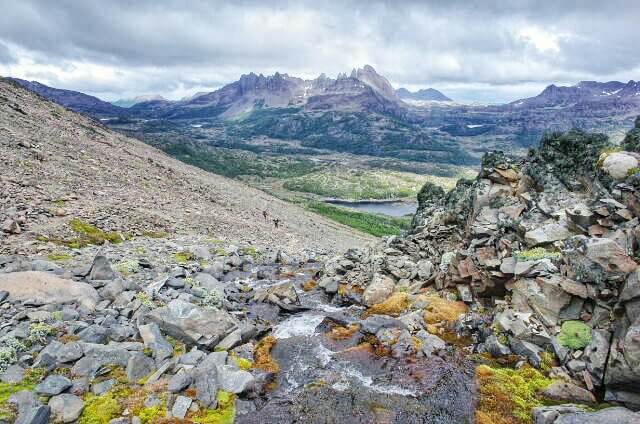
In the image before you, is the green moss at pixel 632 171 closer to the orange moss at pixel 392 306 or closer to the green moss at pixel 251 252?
the orange moss at pixel 392 306

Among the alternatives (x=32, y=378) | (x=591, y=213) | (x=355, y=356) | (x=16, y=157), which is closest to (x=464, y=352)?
(x=355, y=356)

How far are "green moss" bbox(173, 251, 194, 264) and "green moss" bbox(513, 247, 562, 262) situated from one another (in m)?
34.3

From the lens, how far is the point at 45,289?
2802 cm

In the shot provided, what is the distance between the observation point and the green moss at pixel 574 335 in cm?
2553

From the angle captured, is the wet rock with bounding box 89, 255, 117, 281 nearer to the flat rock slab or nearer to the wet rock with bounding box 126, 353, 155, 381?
the flat rock slab

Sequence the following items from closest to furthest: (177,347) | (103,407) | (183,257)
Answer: (103,407) → (177,347) → (183,257)

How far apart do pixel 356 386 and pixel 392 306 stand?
14065mm

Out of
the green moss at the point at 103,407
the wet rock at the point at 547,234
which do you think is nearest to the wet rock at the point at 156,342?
the green moss at the point at 103,407

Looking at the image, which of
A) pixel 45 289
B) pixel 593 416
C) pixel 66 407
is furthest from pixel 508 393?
pixel 45 289

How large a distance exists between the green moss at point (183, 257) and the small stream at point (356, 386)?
19.5 m

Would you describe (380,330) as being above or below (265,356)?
below

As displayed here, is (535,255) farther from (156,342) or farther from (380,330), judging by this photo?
(156,342)

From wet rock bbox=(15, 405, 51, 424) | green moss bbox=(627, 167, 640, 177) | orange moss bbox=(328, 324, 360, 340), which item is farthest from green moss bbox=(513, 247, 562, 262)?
wet rock bbox=(15, 405, 51, 424)

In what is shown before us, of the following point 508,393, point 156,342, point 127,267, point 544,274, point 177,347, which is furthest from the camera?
point 127,267
